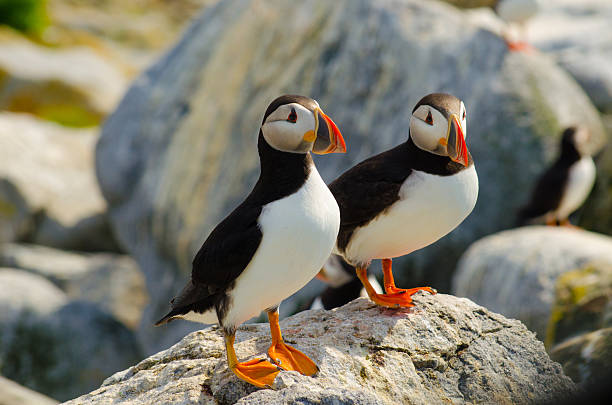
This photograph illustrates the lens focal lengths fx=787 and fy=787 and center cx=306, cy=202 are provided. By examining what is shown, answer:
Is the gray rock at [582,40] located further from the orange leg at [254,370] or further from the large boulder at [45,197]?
the orange leg at [254,370]

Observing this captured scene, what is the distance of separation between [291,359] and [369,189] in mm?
1043

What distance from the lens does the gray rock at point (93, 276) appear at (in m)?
13.1

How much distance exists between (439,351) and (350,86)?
644 cm

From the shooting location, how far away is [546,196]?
31.7 ft

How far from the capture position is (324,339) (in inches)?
168

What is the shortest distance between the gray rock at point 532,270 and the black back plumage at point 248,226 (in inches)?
172

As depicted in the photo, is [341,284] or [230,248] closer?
[230,248]

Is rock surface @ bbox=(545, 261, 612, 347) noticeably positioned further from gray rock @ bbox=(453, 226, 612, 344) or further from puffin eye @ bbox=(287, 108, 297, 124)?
puffin eye @ bbox=(287, 108, 297, 124)

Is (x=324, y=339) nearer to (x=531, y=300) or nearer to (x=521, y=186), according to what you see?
(x=531, y=300)

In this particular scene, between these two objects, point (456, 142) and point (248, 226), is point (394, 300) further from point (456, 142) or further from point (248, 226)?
point (248, 226)

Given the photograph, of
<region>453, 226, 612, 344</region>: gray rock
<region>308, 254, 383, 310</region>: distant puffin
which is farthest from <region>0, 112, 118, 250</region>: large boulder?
<region>308, 254, 383, 310</region>: distant puffin

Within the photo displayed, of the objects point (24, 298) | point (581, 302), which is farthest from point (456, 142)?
point (24, 298)

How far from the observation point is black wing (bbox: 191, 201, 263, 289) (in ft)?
12.2

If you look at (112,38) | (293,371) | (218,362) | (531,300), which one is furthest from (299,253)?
(112,38)
